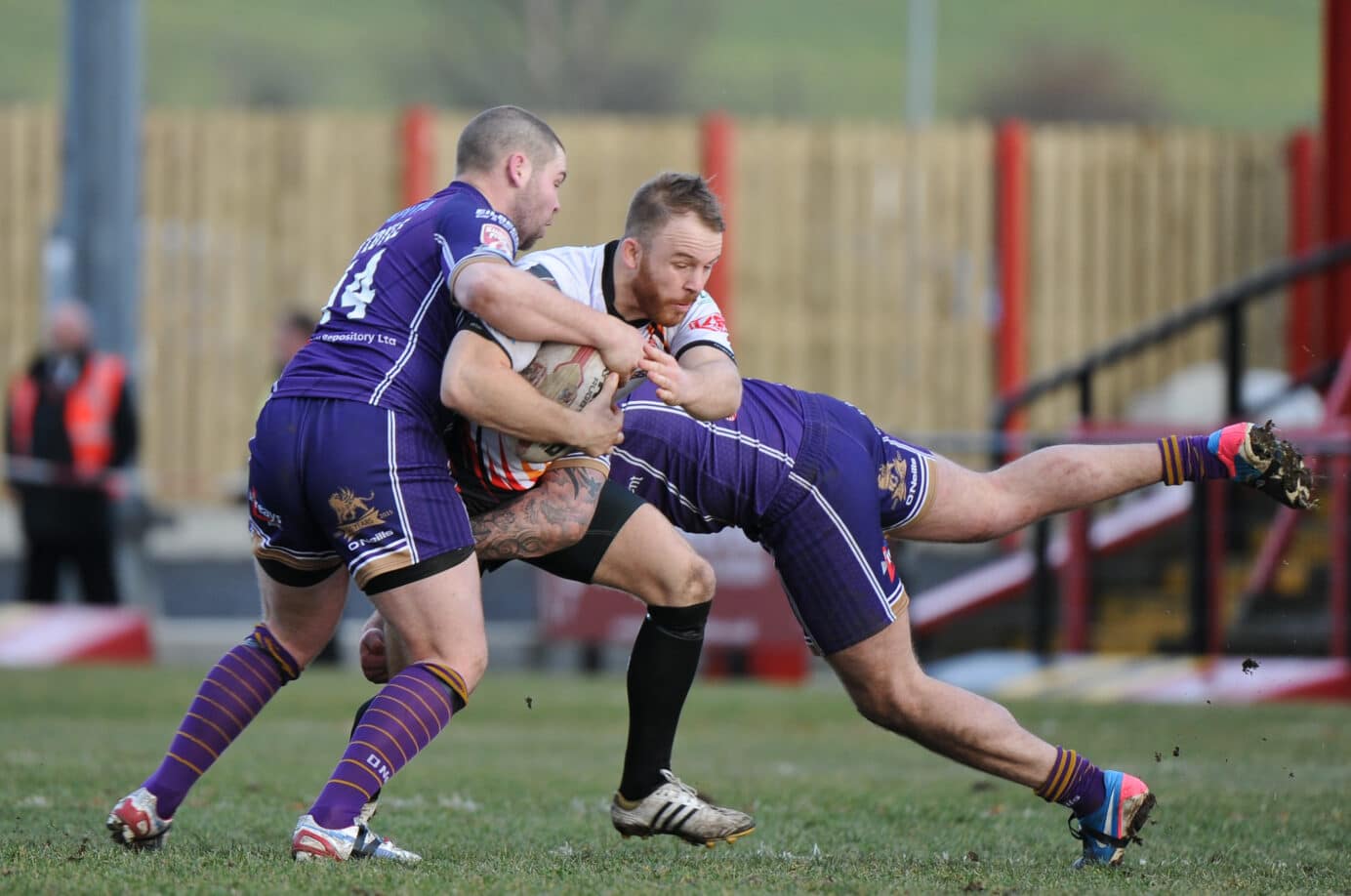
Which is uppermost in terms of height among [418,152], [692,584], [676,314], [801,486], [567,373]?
[418,152]

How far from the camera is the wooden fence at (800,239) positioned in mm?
21188

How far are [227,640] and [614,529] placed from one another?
9.87m

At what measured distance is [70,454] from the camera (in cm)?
1363

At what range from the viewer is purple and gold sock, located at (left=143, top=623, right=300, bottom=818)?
200 inches

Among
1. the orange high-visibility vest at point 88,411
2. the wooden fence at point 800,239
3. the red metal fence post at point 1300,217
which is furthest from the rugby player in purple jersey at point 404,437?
the red metal fence post at point 1300,217

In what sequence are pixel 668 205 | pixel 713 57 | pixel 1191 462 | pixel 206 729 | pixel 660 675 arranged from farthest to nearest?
pixel 713 57 < pixel 1191 462 < pixel 660 675 < pixel 206 729 < pixel 668 205

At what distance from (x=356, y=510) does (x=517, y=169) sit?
992 millimetres

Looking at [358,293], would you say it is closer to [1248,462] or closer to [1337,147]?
[1248,462]

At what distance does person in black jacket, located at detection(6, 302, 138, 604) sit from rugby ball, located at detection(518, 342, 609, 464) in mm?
8987

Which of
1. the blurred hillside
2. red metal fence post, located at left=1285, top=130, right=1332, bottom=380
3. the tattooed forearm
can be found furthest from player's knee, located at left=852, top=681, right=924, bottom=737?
the blurred hillside

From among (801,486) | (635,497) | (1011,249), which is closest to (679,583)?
(635,497)

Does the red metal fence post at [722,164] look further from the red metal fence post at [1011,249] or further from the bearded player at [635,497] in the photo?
the bearded player at [635,497]

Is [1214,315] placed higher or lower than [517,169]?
lower

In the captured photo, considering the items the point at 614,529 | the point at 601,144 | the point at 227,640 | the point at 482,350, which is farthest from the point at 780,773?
the point at 601,144
